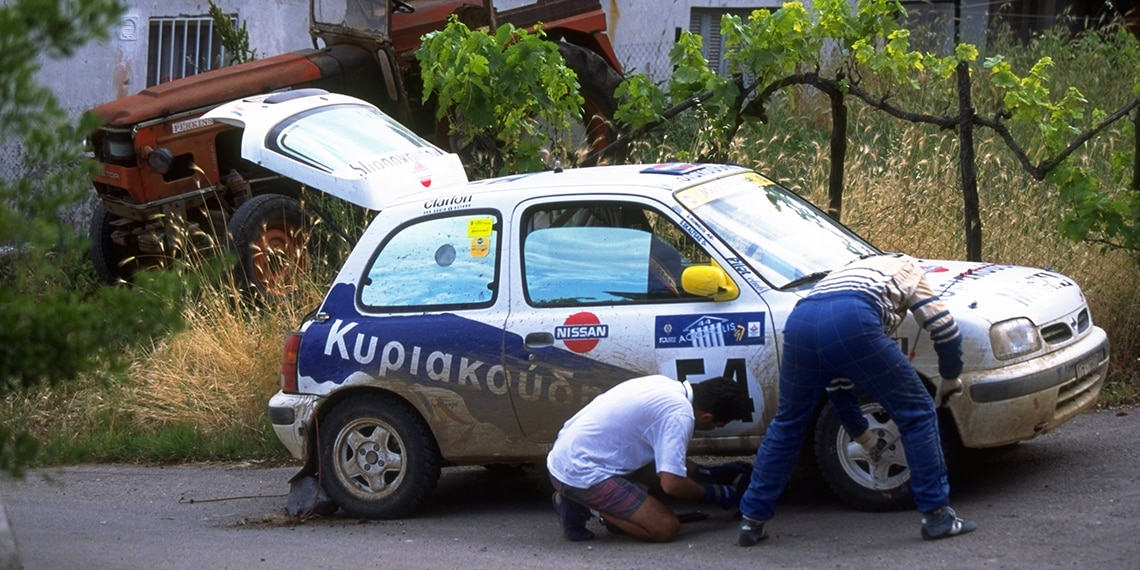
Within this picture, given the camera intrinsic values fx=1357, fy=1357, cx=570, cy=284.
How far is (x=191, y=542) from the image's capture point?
273 inches

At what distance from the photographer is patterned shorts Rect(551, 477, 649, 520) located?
243 inches

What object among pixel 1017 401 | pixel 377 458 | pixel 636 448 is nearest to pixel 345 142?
pixel 377 458

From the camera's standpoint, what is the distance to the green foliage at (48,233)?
4.40 meters

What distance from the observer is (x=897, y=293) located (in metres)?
5.66

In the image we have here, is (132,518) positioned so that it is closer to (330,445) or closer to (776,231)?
(330,445)

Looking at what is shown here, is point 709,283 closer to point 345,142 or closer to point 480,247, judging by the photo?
point 480,247

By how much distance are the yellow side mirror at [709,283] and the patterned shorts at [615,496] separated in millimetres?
932

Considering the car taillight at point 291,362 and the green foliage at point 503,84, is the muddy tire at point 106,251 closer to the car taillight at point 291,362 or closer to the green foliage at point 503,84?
the green foliage at point 503,84

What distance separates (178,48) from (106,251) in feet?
17.8

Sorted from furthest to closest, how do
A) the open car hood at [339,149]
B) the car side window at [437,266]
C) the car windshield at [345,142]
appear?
the car windshield at [345,142] → the open car hood at [339,149] → the car side window at [437,266]

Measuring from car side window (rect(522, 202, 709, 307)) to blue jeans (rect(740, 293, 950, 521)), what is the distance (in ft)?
2.68

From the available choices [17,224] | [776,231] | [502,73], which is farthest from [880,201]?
[17,224]

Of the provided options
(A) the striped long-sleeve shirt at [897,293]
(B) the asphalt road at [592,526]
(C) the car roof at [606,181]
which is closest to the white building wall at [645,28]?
(B) the asphalt road at [592,526]

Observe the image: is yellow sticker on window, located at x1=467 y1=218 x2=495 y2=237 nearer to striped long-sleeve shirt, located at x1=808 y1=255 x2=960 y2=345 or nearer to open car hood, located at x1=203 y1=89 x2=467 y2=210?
open car hood, located at x1=203 y1=89 x2=467 y2=210
